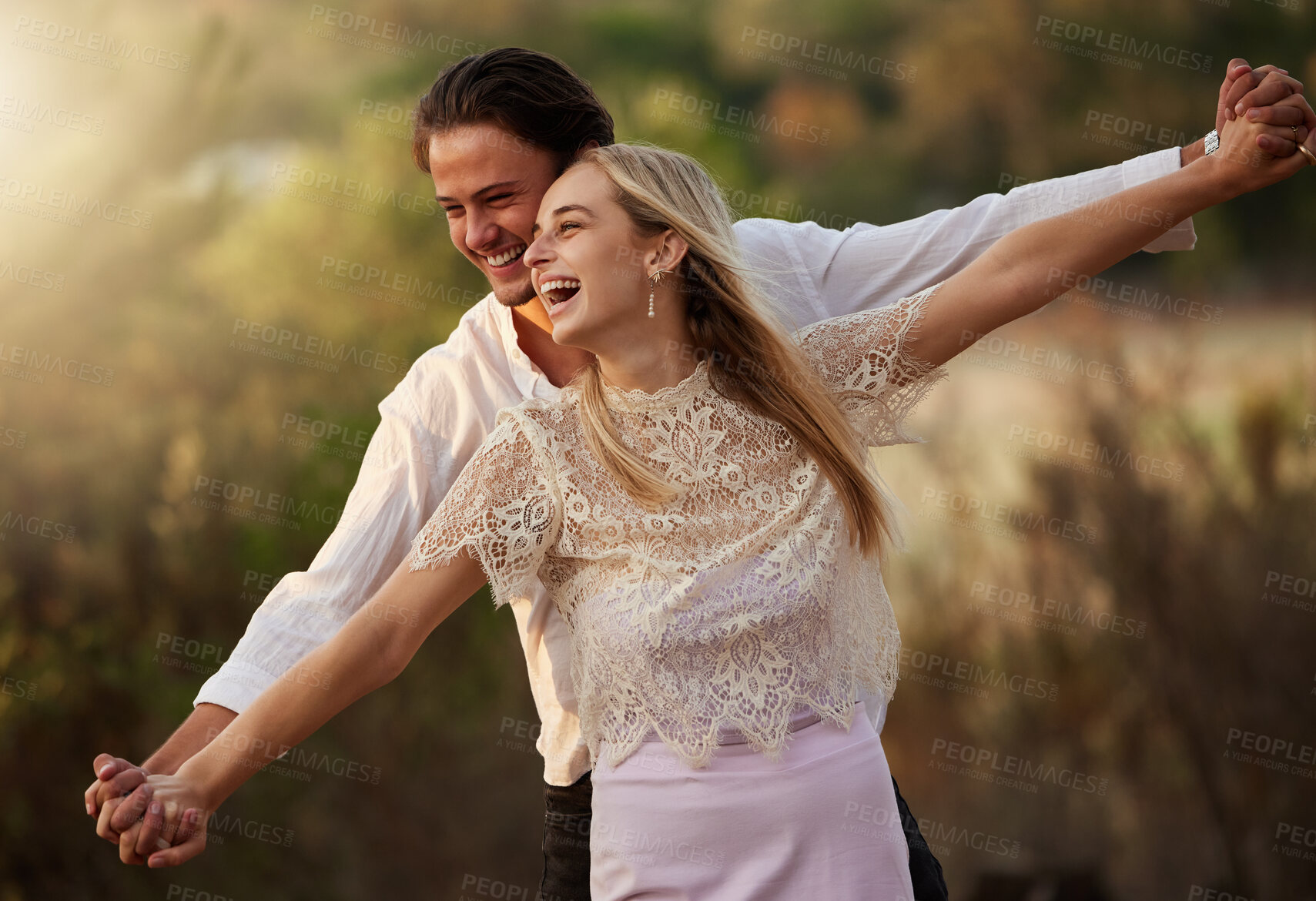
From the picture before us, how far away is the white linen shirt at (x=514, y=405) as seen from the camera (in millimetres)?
1839

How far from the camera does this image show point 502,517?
5.12 feet

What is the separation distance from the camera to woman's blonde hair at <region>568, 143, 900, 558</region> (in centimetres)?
163

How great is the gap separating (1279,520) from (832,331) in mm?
3254

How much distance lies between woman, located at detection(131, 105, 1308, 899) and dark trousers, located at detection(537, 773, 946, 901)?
350 mm

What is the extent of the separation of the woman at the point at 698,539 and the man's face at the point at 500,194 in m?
0.30

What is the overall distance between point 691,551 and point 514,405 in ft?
1.62

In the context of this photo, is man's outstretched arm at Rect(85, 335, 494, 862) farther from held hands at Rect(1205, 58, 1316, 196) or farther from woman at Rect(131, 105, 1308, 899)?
held hands at Rect(1205, 58, 1316, 196)

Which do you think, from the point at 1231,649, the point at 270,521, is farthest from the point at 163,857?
the point at 1231,649

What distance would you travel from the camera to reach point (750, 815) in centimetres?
149

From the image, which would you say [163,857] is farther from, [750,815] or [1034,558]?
[1034,558]

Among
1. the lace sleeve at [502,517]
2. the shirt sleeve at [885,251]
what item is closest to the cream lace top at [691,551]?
the lace sleeve at [502,517]

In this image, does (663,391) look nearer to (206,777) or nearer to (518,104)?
(518,104)

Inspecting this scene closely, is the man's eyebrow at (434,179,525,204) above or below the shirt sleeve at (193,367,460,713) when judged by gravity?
above

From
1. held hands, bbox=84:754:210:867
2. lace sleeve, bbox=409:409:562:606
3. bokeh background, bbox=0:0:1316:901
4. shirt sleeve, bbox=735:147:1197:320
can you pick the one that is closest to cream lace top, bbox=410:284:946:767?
lace sleeve, bbox=409:409:562:606
